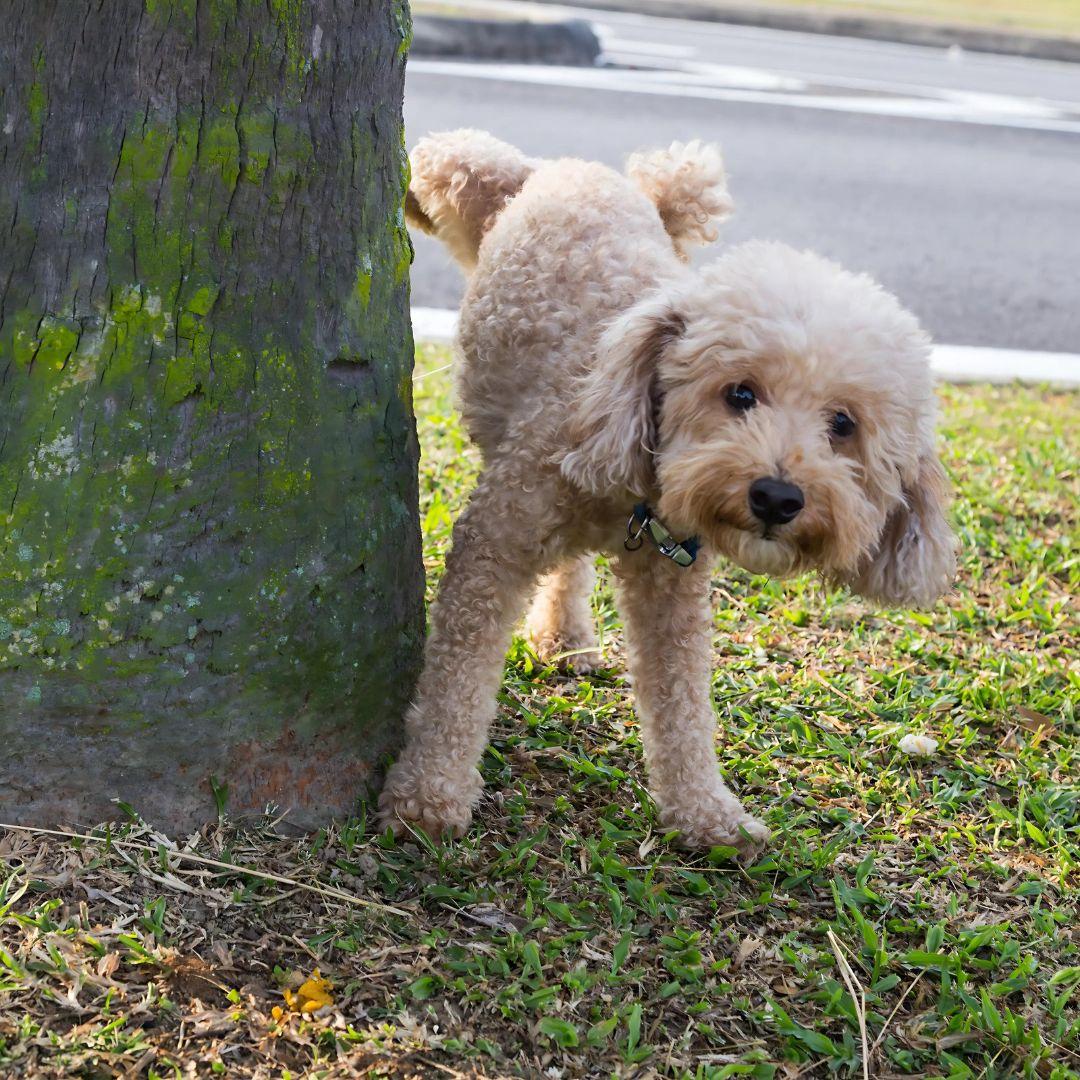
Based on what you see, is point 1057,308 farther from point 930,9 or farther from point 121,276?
point 930,9

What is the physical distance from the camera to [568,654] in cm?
391

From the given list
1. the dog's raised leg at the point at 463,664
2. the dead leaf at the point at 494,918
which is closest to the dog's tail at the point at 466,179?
the dog's raised leg at the point at 463,664

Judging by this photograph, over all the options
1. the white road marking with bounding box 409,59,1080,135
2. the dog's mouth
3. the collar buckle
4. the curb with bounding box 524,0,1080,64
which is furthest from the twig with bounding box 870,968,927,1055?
the curb with bounding box 524,0,1080,64

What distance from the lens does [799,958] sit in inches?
110

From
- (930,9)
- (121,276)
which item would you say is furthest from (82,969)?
(930,9)

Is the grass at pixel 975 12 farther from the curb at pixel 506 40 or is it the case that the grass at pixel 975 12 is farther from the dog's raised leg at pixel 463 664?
the dog's raised leg at pixel 463 664

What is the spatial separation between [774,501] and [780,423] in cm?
19

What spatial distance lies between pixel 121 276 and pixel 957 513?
3530 millimetres

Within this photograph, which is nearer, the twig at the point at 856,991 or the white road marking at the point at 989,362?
the twig at the point at 856,991

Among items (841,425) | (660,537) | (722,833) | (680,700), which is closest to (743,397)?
(841,425)

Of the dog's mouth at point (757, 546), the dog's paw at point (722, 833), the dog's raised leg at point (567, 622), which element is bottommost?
the dog's paw at point (722, 833)

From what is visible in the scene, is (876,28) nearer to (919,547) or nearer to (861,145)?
(861,145)

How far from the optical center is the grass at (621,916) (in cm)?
237

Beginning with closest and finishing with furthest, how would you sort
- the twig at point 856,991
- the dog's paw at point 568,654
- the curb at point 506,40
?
the twig at point 856,991
the dog's paw at point 568,654
the curb at point 506,40
